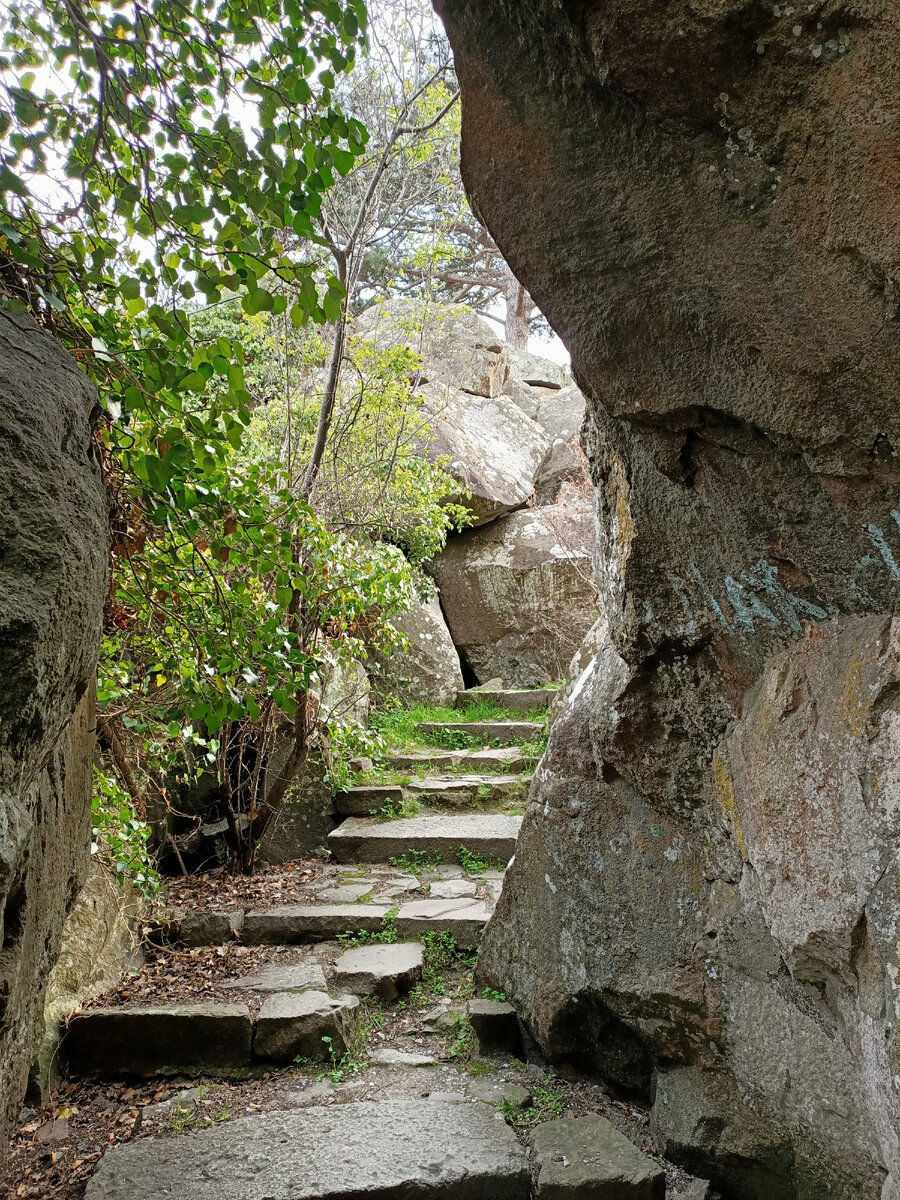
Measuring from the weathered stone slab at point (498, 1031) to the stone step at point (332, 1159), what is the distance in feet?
1.53

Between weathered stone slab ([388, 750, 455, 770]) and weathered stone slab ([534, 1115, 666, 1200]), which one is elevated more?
weathered stone slab ([388, 750, 455, 770])

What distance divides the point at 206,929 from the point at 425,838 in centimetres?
159

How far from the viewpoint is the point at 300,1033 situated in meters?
3.47

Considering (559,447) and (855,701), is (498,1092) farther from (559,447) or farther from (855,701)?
(559,447)

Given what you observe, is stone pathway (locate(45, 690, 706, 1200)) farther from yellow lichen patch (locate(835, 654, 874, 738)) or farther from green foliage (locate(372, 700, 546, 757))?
green foliage (locate(372, 700, 546, 757))

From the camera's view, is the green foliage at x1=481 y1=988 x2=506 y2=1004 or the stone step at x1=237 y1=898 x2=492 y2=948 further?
the stone step at x1=237 y1=898 x2=492 y2=948

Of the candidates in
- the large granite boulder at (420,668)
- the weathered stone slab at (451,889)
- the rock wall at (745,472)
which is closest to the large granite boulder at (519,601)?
the large granite boulder at (420,668)

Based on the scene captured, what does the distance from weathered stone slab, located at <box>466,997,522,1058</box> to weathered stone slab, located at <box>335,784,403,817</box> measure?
115 inches

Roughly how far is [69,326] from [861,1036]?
253 centimetres

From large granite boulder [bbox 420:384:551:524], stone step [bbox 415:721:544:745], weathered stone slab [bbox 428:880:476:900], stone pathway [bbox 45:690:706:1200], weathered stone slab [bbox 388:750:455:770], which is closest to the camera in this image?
stone pathway [bbox 45:690:706:1200]

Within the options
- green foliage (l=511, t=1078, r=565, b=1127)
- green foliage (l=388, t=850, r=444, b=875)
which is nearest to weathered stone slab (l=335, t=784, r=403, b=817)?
green foliage (l=388, t=850, r=444, b=875)

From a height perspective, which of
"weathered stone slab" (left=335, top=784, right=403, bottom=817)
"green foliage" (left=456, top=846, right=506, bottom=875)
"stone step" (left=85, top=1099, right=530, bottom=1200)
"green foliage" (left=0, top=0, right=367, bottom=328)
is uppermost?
"green foliage" (left=0, top=0, right=367, bottom=328)

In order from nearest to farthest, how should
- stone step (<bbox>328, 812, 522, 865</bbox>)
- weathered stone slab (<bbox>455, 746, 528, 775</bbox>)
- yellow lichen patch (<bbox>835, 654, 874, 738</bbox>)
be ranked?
yellow lichen patch (<bbox>835, 654, 874, 738</bbox>), stone step (<bbox>328, 812, 522, 865</bbox>), weathered stone slab (<bbox>455, 746, 528, 775</bbox>)

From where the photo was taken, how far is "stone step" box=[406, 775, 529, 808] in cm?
642
